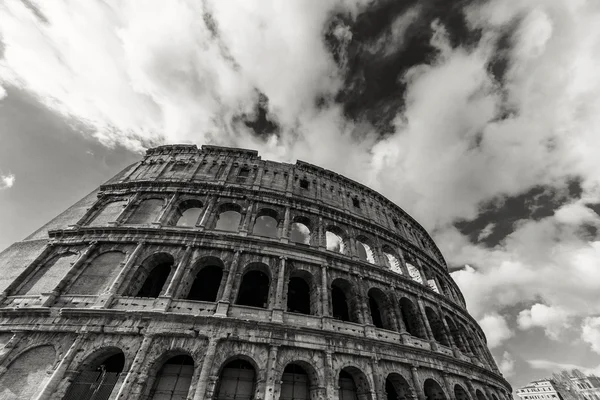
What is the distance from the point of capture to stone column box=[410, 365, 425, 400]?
1106cm

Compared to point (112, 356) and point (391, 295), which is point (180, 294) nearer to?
point (112, 356)

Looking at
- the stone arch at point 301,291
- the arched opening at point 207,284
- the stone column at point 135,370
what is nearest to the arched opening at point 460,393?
the stone arch at point 301,291

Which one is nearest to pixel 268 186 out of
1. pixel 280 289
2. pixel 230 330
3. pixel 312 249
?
pixel 312 249

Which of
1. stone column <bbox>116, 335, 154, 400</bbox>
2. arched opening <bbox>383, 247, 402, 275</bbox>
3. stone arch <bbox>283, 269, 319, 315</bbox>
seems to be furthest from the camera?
arched opening <bbox>383, 247, 402, 275</bbox>

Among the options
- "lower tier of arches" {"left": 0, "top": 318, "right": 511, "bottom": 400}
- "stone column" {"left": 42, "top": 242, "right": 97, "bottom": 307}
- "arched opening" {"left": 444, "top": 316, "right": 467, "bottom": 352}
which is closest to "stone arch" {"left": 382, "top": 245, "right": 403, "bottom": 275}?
"arched opening" {"left": 444, "top": 316, "right": 467, "bottom": 352}

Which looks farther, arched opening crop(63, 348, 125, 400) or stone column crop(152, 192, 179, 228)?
stone column crop(152, 192, 179, 228)

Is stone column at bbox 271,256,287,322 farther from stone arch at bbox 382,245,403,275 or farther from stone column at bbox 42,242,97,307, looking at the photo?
stone column at bbox 42,242,97,307

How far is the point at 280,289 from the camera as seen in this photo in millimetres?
11867

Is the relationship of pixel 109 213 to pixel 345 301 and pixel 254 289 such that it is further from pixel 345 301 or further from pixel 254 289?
pixel 345 301

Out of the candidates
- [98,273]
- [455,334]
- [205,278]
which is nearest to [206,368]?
[205,278]

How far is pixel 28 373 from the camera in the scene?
9125 millimetres

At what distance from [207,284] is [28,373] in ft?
21.9

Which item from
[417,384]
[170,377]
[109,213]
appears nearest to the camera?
[170,377]

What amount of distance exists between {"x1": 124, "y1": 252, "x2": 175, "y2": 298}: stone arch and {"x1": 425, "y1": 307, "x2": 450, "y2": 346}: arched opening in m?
15.2
